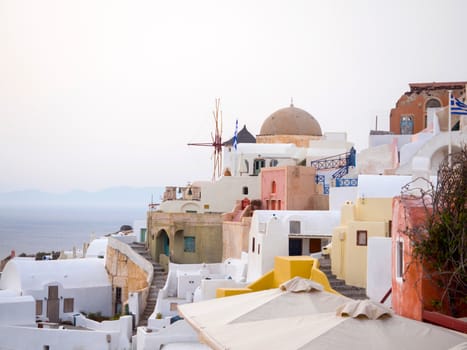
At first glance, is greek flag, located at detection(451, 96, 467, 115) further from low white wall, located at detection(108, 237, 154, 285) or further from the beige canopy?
low white wall, located at detection(108, 237, 154, 285)

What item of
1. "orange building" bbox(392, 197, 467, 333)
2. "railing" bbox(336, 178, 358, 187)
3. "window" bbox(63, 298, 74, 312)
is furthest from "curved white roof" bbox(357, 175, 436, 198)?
"window" bbox(63, 298, 74, 312)

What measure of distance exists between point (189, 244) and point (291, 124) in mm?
12645

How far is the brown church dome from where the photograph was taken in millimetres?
44688

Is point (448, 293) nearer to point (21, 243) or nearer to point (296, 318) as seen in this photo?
point (296, 318)

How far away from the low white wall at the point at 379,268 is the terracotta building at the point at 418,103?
774 inches

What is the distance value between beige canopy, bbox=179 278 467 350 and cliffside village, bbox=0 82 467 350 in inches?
1.2

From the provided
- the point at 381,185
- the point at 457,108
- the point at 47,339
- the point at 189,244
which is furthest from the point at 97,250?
the point at 457,108

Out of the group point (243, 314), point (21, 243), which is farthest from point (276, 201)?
point (21, 243)

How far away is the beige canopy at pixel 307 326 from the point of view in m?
10.4

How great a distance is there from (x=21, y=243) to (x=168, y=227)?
113 metres

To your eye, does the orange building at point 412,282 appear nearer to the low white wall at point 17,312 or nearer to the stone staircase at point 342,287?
the stone staircase at point 342,287

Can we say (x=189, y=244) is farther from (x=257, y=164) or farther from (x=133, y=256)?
(x=257, y=164)

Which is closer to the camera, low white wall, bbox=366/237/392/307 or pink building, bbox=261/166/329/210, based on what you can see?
low white wall, bbox=366/237/392/307

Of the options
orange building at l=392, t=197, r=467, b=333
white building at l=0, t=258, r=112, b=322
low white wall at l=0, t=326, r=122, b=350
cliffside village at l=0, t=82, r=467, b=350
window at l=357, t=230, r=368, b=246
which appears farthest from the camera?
white building at l=0, t=258, r=112, b=322
